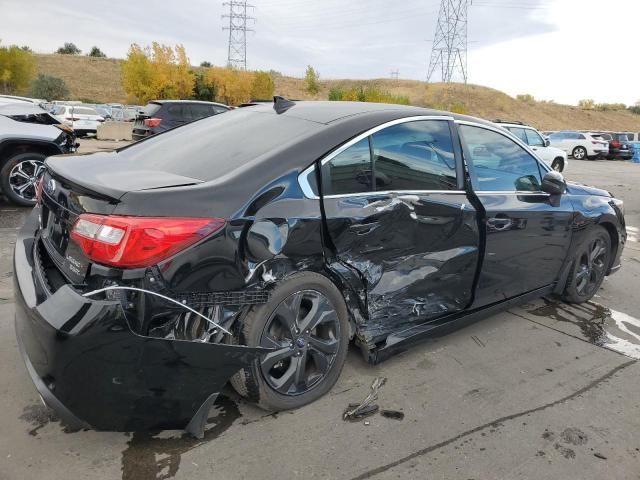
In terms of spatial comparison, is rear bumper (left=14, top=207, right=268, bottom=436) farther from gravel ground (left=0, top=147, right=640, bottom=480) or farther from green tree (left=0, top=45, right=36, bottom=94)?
green tree (left=0, top=45, right=36, bottom=94)

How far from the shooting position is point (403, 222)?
2.94 meters

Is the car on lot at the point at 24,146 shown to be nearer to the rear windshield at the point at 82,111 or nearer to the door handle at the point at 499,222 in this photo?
the door handle at the point at 499,222

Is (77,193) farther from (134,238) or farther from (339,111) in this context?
(339,111)

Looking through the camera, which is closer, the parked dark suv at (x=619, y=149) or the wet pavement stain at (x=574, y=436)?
the wet pavement stain at (x=574, y=436)

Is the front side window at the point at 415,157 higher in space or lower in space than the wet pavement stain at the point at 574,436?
higher

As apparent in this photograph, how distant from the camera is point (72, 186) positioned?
239cm

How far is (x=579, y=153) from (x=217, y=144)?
30434 mm

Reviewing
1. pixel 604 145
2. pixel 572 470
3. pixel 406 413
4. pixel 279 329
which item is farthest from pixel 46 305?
pixel 604 145

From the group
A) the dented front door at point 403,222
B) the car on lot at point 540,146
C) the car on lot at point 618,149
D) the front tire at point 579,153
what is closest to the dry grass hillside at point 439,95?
the car on lot at point 618,149

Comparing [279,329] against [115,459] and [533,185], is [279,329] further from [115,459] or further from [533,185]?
[533,185]

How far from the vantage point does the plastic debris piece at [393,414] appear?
2.75 metres

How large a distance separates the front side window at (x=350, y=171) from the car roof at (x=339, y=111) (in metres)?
0.23

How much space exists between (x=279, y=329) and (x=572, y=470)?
1.55 metres

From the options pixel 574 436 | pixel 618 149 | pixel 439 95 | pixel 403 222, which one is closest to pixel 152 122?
pixel 403 222
